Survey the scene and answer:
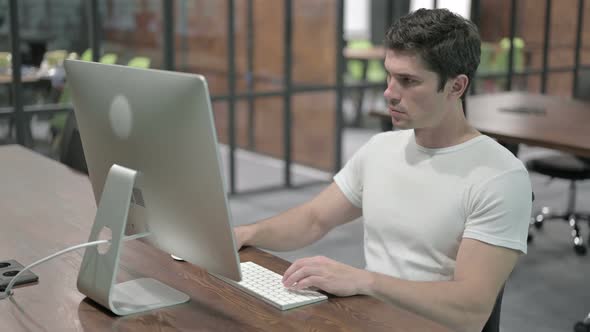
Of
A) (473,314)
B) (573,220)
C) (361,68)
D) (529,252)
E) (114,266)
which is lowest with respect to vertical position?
(529,252)

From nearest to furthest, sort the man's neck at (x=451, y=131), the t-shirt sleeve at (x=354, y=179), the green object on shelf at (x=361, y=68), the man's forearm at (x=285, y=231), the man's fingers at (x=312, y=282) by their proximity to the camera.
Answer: the man's fingers at (x=312, y=282)
the man's neck at (x=451, y=131)
the man's forearm at (x=285, y=231)
the t-shirt sleeve at (x=354, y=179)
the green object on shelf at (x=361, y=68)

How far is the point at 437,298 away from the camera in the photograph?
1614 mm

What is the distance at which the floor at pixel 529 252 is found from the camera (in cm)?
350

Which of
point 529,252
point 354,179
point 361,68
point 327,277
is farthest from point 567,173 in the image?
point 361,68

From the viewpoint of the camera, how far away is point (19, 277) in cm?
168

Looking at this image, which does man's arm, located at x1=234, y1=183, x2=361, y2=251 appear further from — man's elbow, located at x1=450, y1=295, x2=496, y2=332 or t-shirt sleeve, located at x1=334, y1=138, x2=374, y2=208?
man's elbow, located at x1=450, y1=295, x2=496, y2=332

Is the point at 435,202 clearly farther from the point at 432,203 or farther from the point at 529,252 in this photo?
the point at 529,252

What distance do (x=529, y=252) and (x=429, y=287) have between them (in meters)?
2.91

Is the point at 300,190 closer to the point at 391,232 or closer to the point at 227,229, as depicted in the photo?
the point at 391,232

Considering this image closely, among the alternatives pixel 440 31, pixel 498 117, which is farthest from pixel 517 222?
pixel 498 117

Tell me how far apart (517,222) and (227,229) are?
0.68m

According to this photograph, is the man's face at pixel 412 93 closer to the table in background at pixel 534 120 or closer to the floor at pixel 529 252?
the floor at pixel 529 252

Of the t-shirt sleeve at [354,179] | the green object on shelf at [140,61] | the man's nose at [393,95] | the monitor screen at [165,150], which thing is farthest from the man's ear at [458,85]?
the green object on shelf at [140,61]

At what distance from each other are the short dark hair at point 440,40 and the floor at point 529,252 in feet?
3.37
